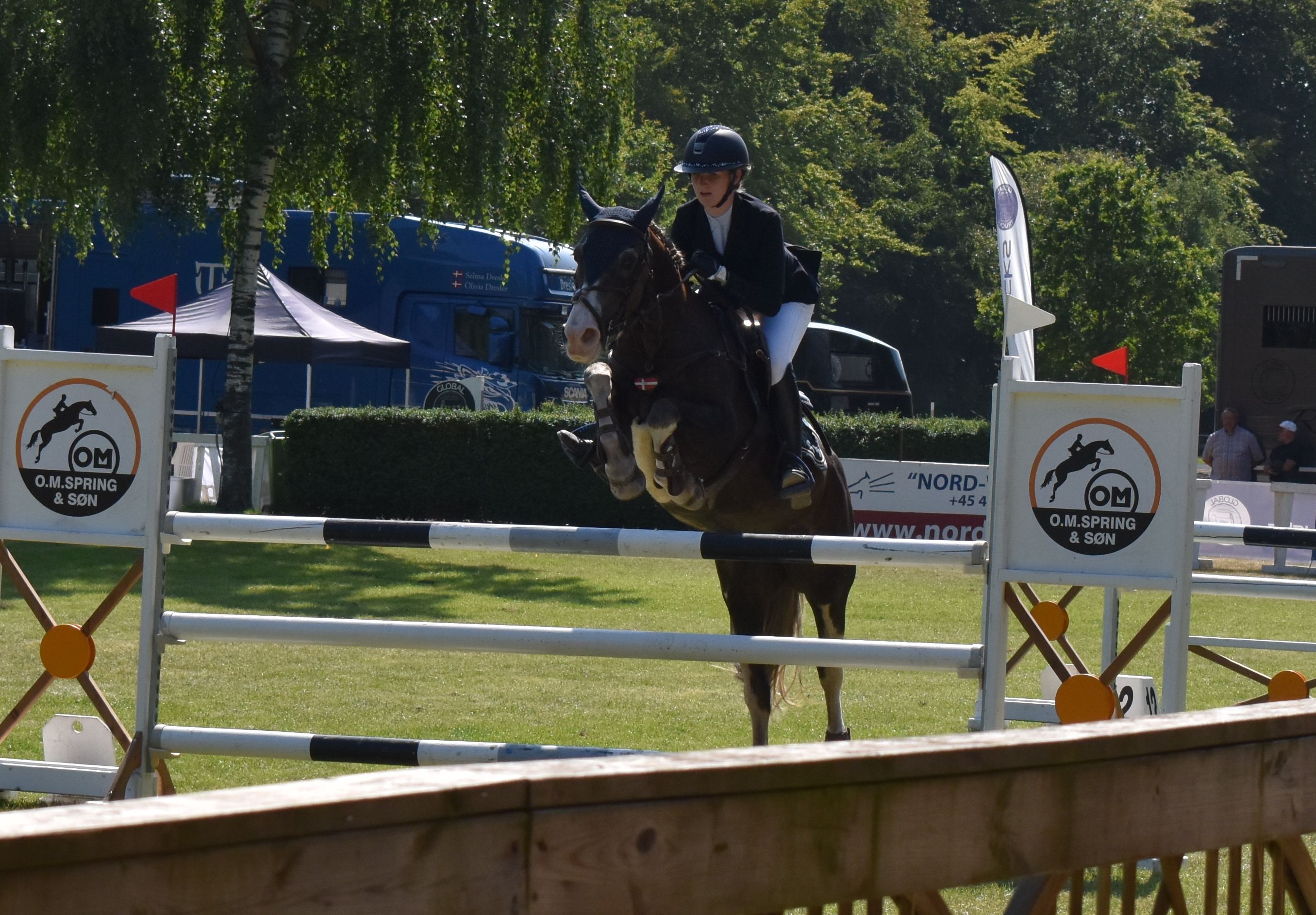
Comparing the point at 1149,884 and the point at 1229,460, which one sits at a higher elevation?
the point at 1229,460

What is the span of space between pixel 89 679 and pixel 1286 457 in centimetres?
1616

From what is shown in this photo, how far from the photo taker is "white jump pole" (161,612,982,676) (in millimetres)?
4352

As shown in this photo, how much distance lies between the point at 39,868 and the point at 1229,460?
18446mm

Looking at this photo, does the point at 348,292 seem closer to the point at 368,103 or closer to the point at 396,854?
the point at 368,103

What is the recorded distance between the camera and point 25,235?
20359mm

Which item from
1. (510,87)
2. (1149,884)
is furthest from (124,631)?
(510,87)

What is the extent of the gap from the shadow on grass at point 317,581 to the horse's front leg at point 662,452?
5449 mm

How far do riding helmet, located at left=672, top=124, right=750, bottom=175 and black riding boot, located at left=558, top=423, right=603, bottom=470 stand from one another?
3.50 ft

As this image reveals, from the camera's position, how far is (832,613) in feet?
19.7

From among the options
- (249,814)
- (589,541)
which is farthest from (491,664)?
(249,814)

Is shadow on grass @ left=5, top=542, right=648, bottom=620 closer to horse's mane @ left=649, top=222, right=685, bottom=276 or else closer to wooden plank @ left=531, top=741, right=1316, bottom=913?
horse's mane @ left=649, top=222, right=685, bottom=276

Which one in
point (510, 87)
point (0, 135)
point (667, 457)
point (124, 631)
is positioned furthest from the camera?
point (510, 87)

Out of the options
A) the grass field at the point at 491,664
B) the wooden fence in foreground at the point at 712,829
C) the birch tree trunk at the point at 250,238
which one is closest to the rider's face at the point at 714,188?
the grass field at the point at 491,664

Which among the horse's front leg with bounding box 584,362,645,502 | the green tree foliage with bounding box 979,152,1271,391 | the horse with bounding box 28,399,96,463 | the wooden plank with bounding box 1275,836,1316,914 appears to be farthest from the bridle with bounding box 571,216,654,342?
the green tree foliage with bounding box 979,152,1271,391
